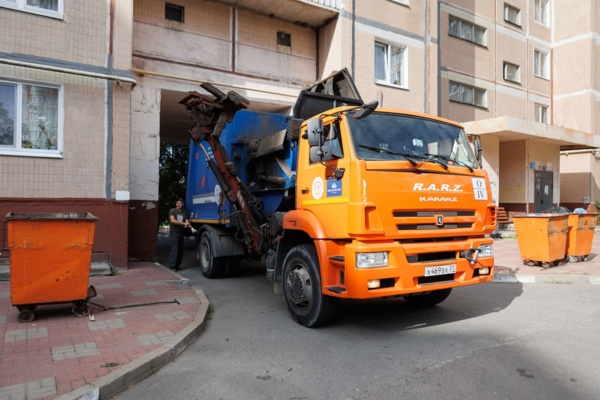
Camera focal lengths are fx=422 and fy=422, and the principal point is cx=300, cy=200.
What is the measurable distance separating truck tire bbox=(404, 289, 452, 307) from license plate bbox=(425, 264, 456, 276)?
1083mm

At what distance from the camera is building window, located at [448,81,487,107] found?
17.4 metres

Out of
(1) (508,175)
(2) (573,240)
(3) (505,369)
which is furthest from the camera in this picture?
(1) (508,175)

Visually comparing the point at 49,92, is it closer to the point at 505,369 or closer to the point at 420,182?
the point at 420,182

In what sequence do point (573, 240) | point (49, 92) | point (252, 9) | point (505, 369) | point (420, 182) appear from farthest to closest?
point (252, 9), point (573, 240), point (49, 92), point (420, 182), point (505, 369)

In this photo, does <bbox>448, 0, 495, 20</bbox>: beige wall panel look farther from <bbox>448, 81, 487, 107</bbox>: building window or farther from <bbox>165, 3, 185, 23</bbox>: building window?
<bbox>165, 3, 185, 23</bbox>: building window

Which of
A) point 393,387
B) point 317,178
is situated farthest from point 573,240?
point 393,387

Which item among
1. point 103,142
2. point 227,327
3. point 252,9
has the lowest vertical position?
point 227,327

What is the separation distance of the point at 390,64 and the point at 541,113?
1224 centimetres

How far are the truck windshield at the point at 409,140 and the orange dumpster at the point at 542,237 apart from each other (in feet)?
14.8

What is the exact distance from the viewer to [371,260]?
4.47 metres

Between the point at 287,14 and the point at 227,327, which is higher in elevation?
the point at 287,14

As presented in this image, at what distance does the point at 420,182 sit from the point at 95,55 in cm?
734

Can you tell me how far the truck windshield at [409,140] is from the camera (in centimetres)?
487

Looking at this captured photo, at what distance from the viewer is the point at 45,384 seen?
134 inches
